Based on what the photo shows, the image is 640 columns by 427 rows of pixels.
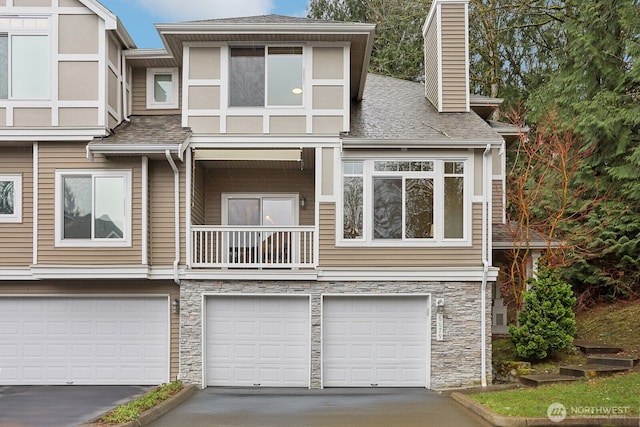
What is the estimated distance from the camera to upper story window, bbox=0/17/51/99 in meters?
13.0

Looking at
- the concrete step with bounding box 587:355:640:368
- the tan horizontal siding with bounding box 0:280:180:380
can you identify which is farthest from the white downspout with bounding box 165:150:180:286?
the concrete step with bounding box 587:355:640:368

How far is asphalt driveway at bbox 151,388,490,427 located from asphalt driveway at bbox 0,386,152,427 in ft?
4.36

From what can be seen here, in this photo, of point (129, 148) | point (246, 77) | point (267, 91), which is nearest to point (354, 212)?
point (267, 91)

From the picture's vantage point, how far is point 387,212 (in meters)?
13.2

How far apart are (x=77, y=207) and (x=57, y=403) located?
155 inches

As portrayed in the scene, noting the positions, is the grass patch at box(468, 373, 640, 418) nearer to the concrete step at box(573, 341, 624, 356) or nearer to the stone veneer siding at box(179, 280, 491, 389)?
the stone veneer siding at box(179, 280, 491, 389)

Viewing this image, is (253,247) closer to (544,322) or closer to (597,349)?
(544,322)

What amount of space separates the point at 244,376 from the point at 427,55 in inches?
375

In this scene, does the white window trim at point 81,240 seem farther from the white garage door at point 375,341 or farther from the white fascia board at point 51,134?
the white garage door at point 375,341

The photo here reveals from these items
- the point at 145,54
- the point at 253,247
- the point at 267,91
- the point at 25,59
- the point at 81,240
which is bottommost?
the point at 253,247

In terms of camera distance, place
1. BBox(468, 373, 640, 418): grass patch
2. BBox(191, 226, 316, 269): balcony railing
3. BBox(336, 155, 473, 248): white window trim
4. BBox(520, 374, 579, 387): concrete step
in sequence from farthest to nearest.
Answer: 1. BBox(191, 226, 316, 269): balcony railing
2. BBox(336, 155, 473, 248): white window trim
3. BBox(520, 374, 579, 387): concrete step
4. BBox(468, 373, 640, 418): grass patch

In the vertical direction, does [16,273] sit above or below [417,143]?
below

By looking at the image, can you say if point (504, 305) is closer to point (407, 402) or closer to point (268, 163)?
point (407, 402)

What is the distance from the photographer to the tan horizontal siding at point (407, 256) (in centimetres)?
1314
